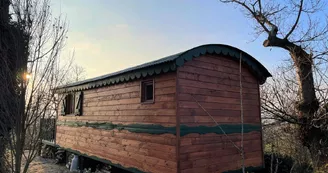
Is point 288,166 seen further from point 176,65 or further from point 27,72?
point 27,72

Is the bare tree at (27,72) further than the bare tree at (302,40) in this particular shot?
No

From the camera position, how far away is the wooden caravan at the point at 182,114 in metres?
4.67

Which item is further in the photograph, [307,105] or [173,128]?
[307,105]

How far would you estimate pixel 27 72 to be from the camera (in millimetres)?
3580

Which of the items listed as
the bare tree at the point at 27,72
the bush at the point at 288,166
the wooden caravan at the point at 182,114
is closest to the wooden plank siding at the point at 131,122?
the wooden caravan at the point at 182,114

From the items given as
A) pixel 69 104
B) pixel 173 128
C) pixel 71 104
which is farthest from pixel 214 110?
pixel 69 104

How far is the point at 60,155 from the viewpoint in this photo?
10.0 m

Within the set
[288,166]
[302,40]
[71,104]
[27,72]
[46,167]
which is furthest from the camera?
[71,104]

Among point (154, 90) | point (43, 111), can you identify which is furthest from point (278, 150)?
point (43, 111)

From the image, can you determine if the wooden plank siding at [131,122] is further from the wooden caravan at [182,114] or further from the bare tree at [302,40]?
the bare tree at [302,40]

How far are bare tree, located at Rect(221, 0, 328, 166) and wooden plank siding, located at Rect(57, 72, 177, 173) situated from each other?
4503mm

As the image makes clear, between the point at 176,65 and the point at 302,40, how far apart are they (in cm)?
582

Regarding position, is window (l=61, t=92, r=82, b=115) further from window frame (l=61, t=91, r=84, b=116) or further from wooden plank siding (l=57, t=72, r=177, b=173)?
wooden plank siding (l=57, t=72, r=177, b=173)

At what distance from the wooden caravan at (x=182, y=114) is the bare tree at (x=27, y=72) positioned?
521 millimetres
